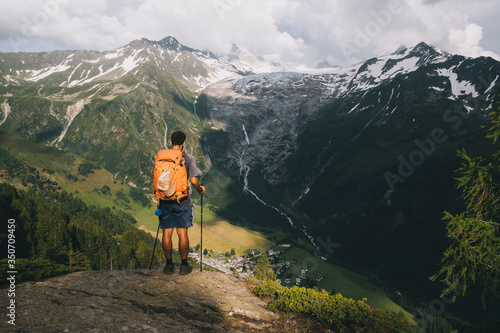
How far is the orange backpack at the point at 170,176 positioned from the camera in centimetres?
1173

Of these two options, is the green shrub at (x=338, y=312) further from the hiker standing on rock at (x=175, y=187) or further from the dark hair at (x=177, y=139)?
the dark hair at (x=177, y=139)

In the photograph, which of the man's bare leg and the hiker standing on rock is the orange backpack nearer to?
the hiker standing on rock

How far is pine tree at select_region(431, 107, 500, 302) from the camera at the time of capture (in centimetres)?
1146

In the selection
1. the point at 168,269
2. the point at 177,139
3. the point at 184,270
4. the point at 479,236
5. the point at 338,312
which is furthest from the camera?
the point at 184,270

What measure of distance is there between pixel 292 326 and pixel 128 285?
7604 millimetres

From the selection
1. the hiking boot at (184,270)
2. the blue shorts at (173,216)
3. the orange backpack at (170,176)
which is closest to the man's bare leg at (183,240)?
the blue shorts at (173,216)

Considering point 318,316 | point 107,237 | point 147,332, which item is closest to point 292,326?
point 318,316

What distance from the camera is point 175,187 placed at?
1197 centimetres

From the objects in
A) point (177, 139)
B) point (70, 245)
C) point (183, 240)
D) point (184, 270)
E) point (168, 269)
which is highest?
point (177, 139)

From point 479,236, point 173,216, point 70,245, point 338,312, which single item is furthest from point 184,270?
point 70,245

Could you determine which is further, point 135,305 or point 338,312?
point 338,312

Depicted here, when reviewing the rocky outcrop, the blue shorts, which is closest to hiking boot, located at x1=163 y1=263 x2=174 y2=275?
the rocky outcrop

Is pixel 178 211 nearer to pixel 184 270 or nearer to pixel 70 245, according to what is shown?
pixel 184 270

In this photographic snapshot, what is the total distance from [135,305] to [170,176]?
5.27 meters
